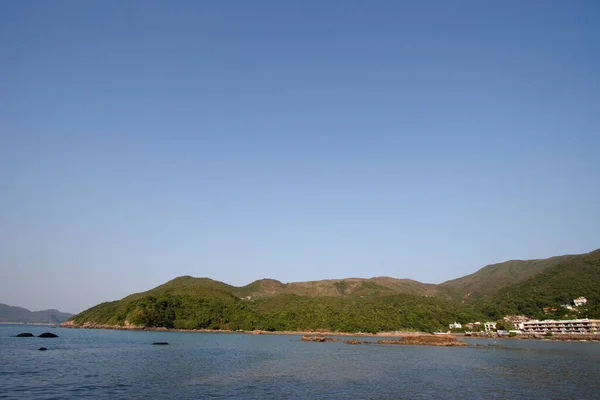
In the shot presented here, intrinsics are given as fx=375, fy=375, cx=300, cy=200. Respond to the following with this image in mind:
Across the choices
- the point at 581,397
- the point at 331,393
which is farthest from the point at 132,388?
the point at 581,397

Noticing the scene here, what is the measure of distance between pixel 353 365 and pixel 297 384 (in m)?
22.2

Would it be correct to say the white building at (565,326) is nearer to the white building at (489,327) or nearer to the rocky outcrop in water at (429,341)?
the white building at (489,327)

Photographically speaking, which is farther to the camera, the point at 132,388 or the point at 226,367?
the point at 226,367

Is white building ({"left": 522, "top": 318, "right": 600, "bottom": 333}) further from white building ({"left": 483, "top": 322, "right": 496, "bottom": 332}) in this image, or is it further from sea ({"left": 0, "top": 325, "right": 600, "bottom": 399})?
sea ({"left": 0, "top": 325, "right": 600, "bottom": 399})

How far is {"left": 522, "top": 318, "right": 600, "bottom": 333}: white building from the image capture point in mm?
152000

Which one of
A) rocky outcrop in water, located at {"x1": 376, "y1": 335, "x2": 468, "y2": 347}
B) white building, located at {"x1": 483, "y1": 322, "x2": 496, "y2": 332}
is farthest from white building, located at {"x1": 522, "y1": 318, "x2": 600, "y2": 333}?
rocky outcrop in water, located at {"x1": 376, "y1": 335, "x2": 468, "y2": 347}

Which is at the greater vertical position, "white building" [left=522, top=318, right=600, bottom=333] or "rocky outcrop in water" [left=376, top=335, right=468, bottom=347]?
"white building" [left=522, top=318, right=600, bottom=333]

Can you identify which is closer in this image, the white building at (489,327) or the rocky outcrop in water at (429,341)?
the rocky outcrop in water at (429,341)

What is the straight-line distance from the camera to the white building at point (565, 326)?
15200 cm

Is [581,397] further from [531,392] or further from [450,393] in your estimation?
[450,393]

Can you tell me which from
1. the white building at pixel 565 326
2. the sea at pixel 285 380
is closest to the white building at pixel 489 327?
the white building at pixel 565 326

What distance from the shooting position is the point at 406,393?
35.8 meters

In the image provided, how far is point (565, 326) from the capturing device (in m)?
161

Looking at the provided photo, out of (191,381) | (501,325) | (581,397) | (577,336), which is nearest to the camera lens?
(581,397)
